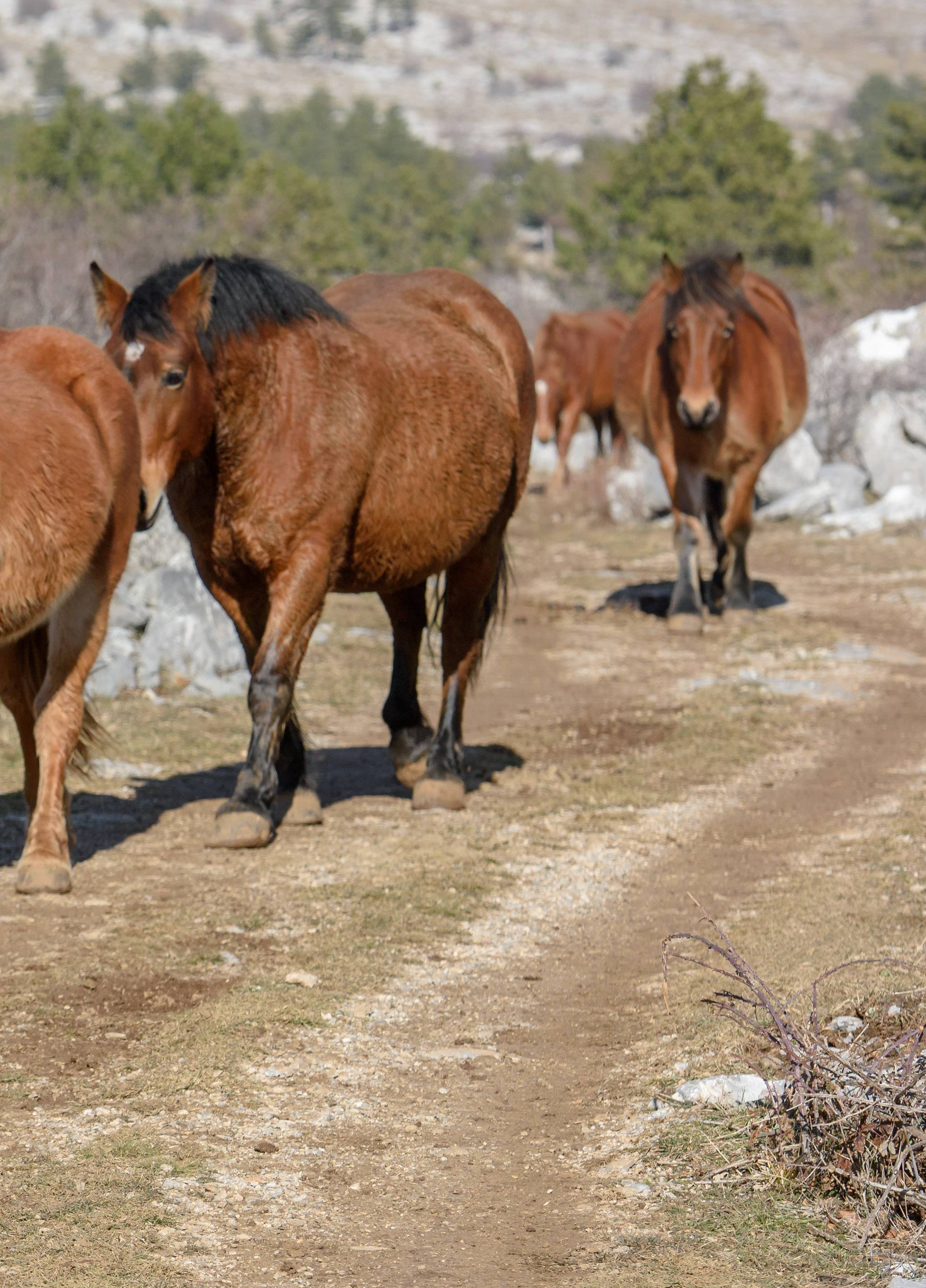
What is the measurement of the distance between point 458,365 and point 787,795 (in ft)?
7.46

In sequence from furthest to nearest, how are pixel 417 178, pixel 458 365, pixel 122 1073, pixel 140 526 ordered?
pixel 417 178
pixel 458 365
pixel 140 526
pixel 122 1073

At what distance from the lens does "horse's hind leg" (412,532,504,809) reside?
6.76 metres

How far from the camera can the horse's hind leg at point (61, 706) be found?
208 inches

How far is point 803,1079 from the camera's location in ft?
10.5

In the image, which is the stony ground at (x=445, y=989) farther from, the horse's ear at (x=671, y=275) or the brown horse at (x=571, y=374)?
the brown horse at (x=571, y=374)

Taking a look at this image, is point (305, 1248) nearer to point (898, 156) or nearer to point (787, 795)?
point (787, 795)

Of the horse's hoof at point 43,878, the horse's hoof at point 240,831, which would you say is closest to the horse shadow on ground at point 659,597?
the horse's hoof at point 240,831

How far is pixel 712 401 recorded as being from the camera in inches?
397

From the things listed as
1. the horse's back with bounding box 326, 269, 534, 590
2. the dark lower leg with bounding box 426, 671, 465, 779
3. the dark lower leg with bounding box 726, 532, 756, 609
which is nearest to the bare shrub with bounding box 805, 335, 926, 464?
the dark lower leg with bounding box 726, 532, 756, 609

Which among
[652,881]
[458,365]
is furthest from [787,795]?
[458,365]

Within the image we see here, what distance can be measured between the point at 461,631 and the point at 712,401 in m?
3.83

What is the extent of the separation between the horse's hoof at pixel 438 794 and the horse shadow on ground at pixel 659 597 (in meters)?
4.86

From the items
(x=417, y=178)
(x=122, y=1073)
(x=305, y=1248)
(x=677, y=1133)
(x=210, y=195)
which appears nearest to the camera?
(x=305, y=1248)

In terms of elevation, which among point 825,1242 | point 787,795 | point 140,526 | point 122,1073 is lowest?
point 787,795
